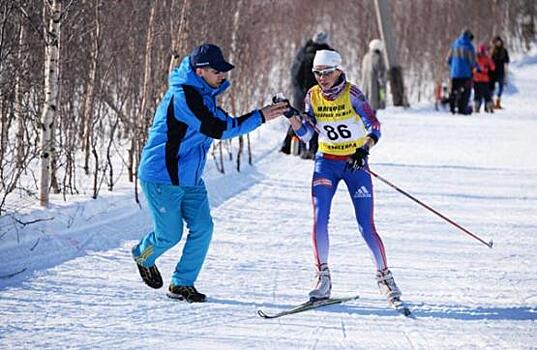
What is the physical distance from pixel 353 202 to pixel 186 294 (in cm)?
140

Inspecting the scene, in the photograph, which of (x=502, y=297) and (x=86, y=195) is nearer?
(x=502, y=297)

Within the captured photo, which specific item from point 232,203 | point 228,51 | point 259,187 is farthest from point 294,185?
point 228,51

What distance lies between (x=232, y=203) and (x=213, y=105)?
13.7ft

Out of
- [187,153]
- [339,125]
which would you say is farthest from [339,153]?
[187,153]

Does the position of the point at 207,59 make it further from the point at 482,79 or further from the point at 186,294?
the point at 482,79

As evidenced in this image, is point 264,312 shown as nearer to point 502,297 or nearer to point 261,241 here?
point 502,297

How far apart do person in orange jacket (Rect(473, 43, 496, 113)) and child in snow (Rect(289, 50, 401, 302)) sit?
651 inches

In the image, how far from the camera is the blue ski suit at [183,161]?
5777mm

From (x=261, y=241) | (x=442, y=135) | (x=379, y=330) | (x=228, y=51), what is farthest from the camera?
(x=442, y=135)

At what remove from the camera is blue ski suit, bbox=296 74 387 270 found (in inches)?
241

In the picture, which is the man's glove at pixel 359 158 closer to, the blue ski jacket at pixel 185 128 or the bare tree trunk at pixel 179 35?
the blue ski jacket at pixel 185 128

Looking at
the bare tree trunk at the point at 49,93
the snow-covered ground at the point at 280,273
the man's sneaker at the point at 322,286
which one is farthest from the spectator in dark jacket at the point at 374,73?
the man's sneaker at the point at 322,286

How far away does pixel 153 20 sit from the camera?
32.9 feet

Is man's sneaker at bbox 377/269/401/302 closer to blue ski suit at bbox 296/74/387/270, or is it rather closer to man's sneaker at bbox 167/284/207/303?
blue ski suit at bbox 296/74/387/270
